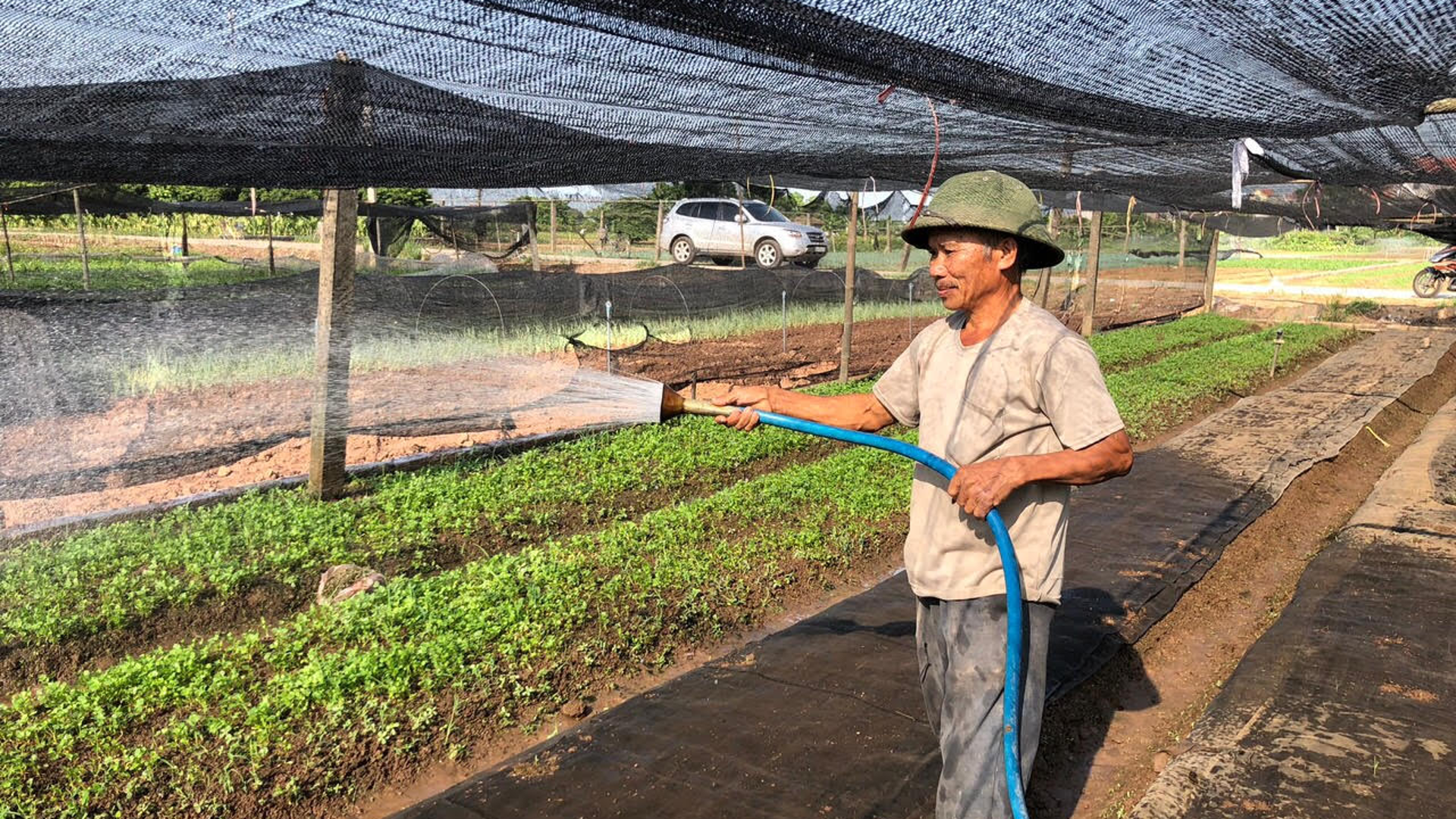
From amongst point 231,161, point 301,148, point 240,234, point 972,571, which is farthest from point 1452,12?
point 240,234

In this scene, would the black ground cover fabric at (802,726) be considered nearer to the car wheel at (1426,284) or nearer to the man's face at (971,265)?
the man's face at (971,265)

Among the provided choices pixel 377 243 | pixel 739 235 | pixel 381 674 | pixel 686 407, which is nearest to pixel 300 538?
pixel 381 674

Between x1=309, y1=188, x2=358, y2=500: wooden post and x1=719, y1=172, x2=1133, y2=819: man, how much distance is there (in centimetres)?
470

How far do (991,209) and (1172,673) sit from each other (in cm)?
319

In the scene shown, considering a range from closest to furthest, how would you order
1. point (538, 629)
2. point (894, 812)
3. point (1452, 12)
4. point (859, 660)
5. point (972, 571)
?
1. point (972, 571)
2. point (1452, 12)
3. point (894, 812)
4. point (859, 660)
5. point (538, 629)

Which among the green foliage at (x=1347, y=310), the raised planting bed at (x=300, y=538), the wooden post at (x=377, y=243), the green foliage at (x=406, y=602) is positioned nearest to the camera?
the green foliage at (x=406, y=602)

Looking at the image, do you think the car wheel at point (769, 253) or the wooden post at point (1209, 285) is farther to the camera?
the wooden post at point (1209, 285)

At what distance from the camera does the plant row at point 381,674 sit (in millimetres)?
3289

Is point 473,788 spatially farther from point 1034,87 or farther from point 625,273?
point 625,273

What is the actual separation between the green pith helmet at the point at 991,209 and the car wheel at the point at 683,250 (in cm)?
1808

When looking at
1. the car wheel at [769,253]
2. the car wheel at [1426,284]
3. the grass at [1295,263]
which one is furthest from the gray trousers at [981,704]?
the grass at [1295,263]

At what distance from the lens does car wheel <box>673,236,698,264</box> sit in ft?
67.7

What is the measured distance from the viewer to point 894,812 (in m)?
3.04

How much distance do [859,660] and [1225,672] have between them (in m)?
1.87
